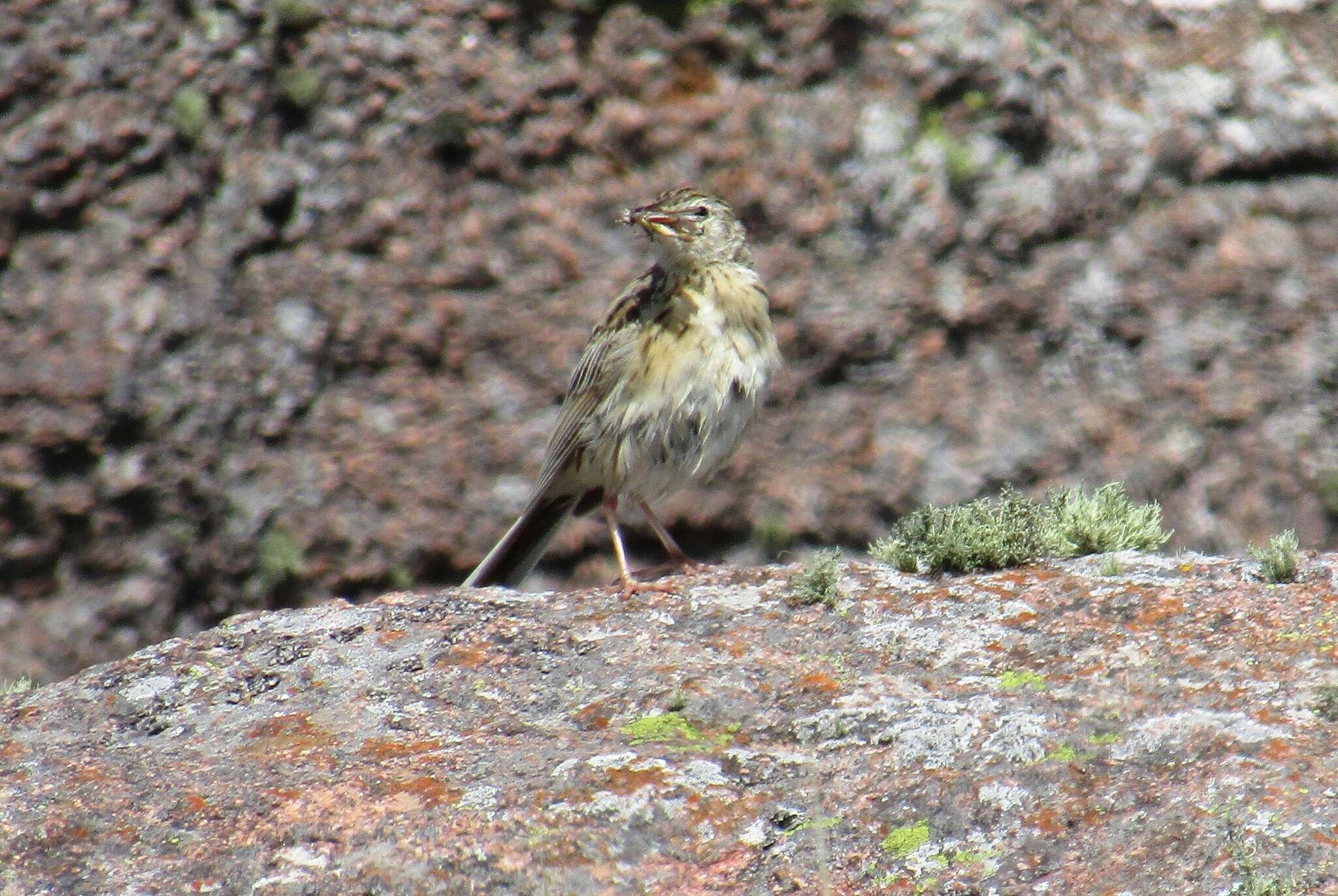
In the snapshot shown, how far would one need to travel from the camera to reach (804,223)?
1016 cm

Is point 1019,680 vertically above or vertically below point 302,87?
below

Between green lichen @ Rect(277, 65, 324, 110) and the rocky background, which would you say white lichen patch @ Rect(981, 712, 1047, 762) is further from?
green lichen @ Rect(277, 65, 324, 110)

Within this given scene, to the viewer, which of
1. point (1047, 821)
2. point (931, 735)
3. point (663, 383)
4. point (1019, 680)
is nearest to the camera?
point (1047, 821)

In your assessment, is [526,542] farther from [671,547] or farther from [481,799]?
[481,799]

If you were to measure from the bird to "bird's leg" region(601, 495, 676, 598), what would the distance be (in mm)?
13

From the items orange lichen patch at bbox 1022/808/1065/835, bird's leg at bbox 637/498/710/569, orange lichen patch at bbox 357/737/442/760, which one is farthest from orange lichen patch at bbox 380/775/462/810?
bird's leg at bbox 637/498/710/569

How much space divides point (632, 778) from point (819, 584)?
59.9 inches

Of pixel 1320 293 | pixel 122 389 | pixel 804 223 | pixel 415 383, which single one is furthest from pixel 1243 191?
pixel 122 389

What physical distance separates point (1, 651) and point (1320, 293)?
27.5 ft

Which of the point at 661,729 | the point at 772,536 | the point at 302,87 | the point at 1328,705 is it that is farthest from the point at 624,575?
the point at 302,87

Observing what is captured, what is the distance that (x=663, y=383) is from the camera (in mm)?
7246

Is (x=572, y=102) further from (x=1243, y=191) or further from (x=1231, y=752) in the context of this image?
(x=1231, y=752)

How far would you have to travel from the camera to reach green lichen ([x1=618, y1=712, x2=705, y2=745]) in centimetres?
448

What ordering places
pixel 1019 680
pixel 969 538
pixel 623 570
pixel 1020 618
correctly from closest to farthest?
1. pixel 1019 680
2. pixel 1020 618
3. pixel 969 538
4. pixel 623 570
